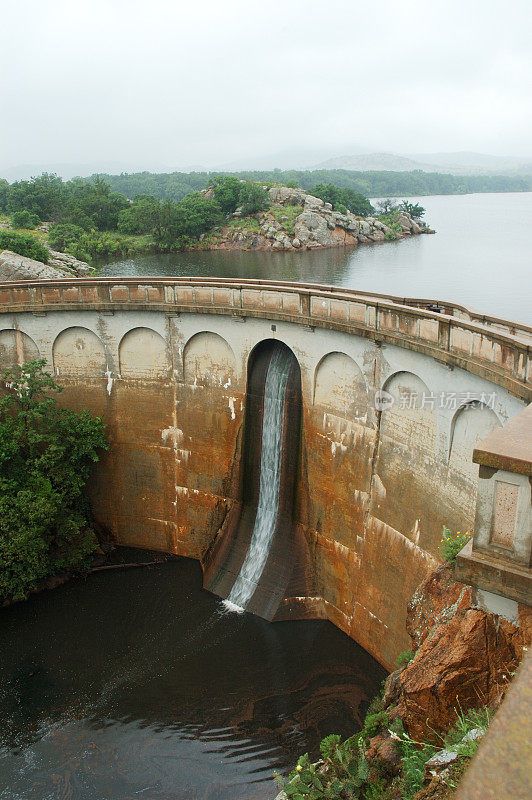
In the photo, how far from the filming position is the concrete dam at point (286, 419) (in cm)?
1391

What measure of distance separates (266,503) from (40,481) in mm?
6989

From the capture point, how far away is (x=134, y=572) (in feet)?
68.8

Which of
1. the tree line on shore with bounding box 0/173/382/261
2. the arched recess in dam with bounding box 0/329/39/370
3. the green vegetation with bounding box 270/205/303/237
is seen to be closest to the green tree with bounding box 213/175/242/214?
the tree line on shore with bounding box 0/173/382/261

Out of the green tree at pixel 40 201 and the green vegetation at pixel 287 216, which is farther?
the green tree at pixel 40 201

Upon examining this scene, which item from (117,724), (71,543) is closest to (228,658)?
(117,724)

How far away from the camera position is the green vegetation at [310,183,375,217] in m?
85.4

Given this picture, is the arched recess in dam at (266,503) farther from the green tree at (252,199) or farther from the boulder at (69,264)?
the green tree at (252,199)

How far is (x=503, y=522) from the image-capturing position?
7004mm

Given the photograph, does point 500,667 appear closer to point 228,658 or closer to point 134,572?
point 228,658

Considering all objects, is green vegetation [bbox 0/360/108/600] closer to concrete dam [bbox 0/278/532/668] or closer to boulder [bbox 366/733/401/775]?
concrete dam [bbox 0/278/532/668]

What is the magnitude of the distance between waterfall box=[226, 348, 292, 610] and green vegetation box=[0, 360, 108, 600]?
531cm

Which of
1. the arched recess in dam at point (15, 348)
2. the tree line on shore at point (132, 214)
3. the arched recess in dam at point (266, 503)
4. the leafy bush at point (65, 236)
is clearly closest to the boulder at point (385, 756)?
the arched recess in dam at point (266, 503)

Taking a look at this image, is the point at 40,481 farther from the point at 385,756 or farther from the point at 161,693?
the point at 385,756

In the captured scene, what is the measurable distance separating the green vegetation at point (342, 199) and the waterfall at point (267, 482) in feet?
229
